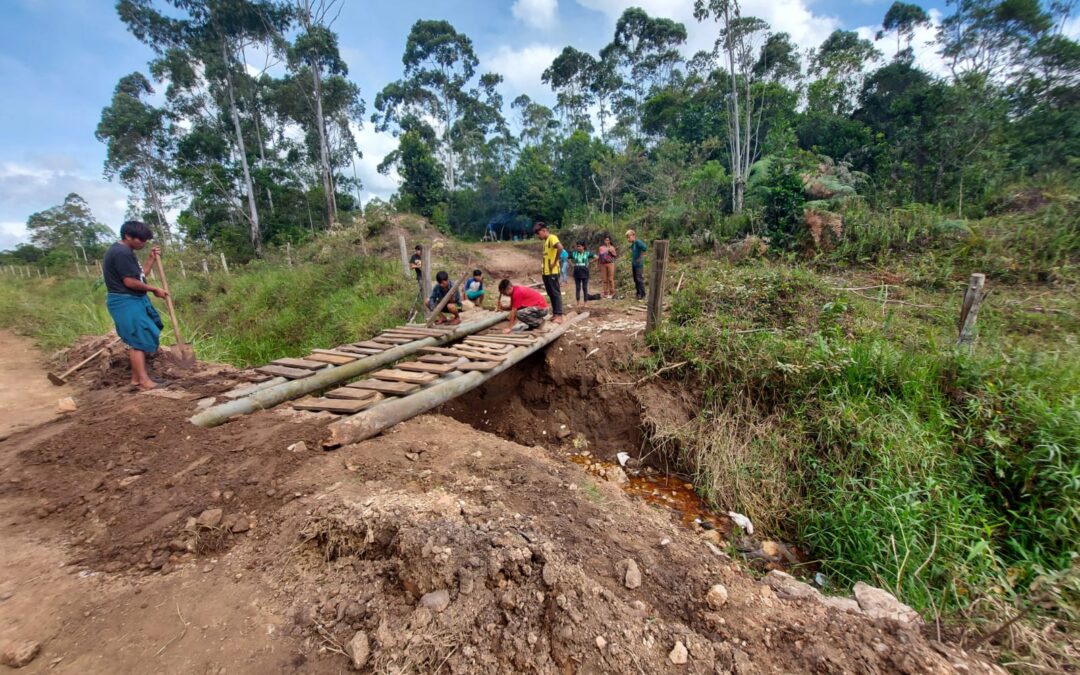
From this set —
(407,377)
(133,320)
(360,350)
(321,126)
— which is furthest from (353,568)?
(321,126)

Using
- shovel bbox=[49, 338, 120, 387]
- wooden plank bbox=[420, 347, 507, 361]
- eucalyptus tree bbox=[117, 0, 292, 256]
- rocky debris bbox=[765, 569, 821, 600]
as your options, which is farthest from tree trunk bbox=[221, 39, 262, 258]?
rocky debris bbox=[765, 569, 821, 600]

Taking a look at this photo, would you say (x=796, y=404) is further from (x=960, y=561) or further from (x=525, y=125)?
(x=525, y=125)

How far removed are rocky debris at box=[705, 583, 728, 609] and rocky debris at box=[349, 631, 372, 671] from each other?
1441 millimetres

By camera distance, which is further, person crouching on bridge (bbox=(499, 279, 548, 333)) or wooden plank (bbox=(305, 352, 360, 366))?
person crouching on bridge (bbox=(499, 279, 548, 333))

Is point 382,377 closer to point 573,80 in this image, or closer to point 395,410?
point 395,410

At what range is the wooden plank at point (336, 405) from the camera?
302 cm

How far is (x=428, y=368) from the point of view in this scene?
12.4ft

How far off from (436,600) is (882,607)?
2044 millimetres

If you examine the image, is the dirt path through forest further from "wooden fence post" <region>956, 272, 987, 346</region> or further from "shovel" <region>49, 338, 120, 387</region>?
"wooden fence post" <region>956, 272, 987, 346</region>

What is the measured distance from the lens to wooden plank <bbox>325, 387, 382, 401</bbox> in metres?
3.24

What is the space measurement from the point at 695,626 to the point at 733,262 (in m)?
8.38

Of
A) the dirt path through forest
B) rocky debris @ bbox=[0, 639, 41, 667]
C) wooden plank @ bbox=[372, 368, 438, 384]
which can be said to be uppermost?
wooden plank @ bbox=[372, 368, 438, 384]

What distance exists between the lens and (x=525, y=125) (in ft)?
99.2

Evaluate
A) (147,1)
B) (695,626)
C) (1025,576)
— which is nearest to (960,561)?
(1025,576)
